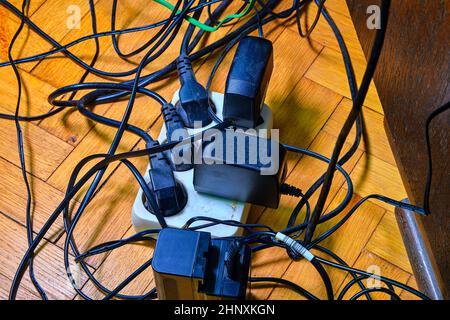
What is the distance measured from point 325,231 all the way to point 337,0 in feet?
1.27

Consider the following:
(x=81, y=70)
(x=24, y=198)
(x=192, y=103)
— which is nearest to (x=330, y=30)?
(x=192, y=103)

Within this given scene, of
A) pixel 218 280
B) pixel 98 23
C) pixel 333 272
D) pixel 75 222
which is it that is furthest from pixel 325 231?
pixel 98 23

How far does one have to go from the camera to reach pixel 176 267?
1.76 feet

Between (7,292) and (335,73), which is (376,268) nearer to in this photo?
(335,73)

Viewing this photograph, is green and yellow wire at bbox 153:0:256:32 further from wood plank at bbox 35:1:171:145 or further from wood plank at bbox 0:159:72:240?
wood plank at bbox 0:159:72:240

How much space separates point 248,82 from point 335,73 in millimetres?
215

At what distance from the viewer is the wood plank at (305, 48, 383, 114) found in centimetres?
81

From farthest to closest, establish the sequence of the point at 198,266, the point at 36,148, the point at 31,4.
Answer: the point at 31,4
the point at 36,148
the point at 198,266

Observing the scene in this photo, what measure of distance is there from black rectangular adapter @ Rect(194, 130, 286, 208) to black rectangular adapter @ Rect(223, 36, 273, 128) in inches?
2.7

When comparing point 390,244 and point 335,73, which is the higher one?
point 335,73

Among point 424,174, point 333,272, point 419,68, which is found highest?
point 419,68

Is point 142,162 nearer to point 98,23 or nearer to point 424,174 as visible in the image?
point 98,23

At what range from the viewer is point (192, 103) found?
710 millimetres

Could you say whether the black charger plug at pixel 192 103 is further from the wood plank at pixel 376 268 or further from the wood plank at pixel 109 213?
the wood plank at pixel 376 268
